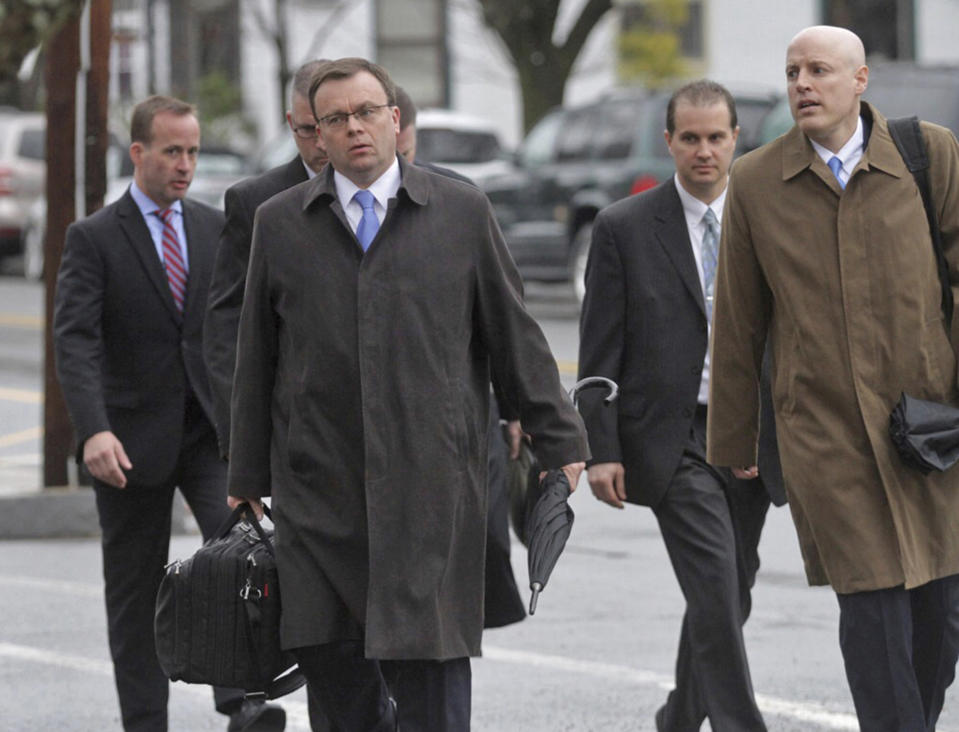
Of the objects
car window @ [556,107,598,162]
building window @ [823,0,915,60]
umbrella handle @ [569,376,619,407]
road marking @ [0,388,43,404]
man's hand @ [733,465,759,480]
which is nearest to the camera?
umbrella handle @ [569,376,619,407]

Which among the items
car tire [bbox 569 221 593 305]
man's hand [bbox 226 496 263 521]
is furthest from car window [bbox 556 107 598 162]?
man's hand [bbox 226 496 263 521]

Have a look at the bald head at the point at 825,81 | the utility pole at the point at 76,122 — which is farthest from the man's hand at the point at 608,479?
the utility pole at the point at 76,122

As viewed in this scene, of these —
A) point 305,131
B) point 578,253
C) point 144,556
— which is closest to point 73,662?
point 144,556

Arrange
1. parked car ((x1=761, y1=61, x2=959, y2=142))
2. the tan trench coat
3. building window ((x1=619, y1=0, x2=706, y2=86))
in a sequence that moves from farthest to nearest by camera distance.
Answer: building window ((x1=619, y1=0, x2=706, y2=86)), parked car ((x1=761, y1=61, x2=959, y2=142)), the tan trench coat

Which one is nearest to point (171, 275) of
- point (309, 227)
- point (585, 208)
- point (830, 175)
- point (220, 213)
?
point (220, 213)

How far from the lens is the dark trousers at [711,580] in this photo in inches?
232

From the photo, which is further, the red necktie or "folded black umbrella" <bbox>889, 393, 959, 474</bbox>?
the red necktie

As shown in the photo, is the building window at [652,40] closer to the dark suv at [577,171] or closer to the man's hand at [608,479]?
the dark suv at [577,171]

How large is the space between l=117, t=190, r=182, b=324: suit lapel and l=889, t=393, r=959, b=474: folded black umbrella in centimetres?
246

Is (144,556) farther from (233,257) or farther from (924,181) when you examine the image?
(924,181)

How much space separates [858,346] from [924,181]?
44 cm

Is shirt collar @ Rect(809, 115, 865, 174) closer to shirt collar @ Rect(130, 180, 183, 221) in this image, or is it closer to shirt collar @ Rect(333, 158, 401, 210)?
shirt collar @ Rect(333, 158, 401, 210)

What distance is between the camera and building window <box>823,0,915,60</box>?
33.6 metres

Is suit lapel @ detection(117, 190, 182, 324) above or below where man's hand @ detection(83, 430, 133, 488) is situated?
above
